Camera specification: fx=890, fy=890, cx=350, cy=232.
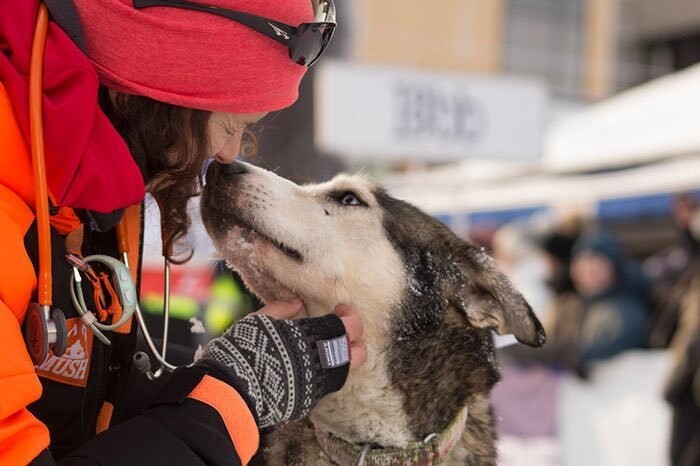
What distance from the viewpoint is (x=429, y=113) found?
5.68 metres

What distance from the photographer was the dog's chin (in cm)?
199

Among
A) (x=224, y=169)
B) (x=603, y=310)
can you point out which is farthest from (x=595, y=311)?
(x=224, y=169)

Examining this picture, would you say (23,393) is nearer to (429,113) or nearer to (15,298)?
(15,298)

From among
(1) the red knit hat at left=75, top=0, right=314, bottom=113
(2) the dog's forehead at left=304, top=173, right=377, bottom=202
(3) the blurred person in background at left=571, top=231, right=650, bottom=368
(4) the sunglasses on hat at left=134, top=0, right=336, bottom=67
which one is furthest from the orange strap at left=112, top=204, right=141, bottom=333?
(3) the blurred person in background at left=571, top=231, right=650, bottom=368

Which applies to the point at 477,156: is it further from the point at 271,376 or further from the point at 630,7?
the point at 630,7

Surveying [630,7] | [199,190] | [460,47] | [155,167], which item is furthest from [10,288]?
[630,7]

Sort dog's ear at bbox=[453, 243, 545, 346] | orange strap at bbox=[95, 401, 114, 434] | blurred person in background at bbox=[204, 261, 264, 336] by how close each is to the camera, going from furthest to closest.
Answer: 1. blurred person in background at bbox=[204, 261, 264, 336]
2. dog's ear at bbox=[453, 243, 545, 346]
3. orange strap at bbox=[95, 401, 114, 434]

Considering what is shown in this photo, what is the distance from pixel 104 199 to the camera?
139cm

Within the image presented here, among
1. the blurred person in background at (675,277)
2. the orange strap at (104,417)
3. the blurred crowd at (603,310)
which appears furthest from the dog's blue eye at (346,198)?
the blurred person in background at (675,277)

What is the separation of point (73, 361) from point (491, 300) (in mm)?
961

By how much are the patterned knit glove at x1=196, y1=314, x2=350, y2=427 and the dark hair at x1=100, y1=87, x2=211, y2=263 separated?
30 cm

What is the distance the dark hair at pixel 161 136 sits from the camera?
5.06 feet

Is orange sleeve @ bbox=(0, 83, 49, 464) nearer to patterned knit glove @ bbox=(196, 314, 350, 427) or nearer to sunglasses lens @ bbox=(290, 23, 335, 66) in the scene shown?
patterned knit glove @ bbox=(196, 314, 350, 427)

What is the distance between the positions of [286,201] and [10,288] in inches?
36.1
